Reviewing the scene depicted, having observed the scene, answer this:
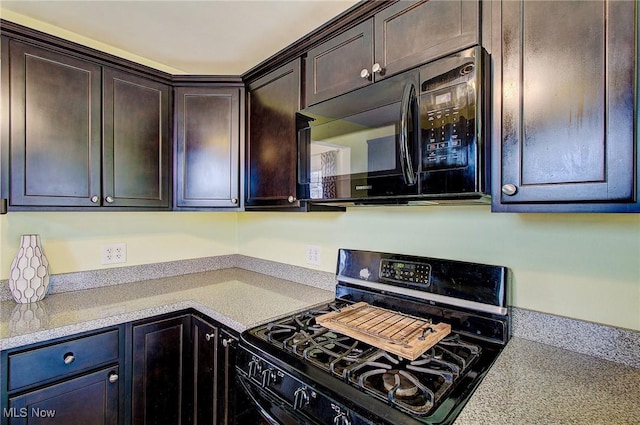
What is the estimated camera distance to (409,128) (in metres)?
1.06

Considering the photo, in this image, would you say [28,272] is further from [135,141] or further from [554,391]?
[554,391]

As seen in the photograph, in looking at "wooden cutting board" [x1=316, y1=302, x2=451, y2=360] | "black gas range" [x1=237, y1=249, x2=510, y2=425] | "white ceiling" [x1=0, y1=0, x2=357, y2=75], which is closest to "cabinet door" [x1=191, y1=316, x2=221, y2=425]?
"black gas range" [x1=237, y1=249, x2=510, y2=425]

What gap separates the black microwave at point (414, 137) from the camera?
0.96m

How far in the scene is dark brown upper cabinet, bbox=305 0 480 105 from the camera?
1022 mm

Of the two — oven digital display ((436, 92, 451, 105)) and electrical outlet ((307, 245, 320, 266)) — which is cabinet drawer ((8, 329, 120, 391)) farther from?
oven digital display ((436, 92, 451, 105))

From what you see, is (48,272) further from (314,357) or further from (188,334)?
(314,357)

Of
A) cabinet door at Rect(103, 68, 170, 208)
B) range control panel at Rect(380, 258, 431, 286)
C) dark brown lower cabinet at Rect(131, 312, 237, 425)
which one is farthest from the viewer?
cabinet door at Rect(103, 68, 170, 208)

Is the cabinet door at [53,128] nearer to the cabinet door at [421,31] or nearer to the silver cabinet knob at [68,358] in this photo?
the silver cabinet knob at [68,358]

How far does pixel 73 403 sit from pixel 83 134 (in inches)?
48.4

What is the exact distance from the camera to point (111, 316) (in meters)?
1.45

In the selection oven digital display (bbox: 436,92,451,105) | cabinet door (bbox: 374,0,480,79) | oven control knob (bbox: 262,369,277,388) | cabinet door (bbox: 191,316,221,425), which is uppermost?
cabinet door (bbox: 374,0,480,79)

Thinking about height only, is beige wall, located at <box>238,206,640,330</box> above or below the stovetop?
above

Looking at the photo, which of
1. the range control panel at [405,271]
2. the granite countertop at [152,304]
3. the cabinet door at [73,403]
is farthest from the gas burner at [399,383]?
the cabinet door at [73,403]

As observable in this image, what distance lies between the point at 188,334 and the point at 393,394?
1.24 metres
